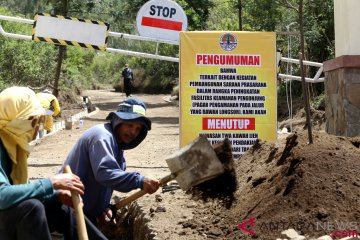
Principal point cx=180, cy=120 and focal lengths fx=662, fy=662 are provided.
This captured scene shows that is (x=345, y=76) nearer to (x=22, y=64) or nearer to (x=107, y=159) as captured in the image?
(x=107, y=159)

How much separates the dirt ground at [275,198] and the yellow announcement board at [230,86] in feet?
4.95

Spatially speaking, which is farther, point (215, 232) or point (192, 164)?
point (215, 232)

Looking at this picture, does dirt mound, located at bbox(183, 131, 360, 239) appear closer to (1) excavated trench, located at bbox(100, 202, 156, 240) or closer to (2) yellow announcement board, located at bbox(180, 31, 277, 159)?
(1) excavated trench, located at bbox(100, 202, 156, 240)

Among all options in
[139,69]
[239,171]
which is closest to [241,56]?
[239,171]

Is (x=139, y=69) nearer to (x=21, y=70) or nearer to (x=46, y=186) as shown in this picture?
(x=21, y=70)

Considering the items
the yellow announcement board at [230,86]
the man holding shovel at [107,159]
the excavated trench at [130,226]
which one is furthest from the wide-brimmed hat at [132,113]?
the yellow announcement board at [230,86]

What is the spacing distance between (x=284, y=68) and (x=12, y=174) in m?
19.0

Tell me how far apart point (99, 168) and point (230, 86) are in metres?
5.77

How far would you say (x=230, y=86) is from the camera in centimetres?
995

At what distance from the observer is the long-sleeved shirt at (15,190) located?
3570mm

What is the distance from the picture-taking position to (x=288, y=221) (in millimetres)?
5184

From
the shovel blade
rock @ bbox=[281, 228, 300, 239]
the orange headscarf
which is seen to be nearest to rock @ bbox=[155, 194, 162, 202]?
the shovel blade

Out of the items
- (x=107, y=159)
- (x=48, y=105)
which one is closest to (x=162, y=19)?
(x=48, y=105)

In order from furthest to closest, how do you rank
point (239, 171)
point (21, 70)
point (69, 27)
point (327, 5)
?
point (21, 70), point (327, 5), point (69, 27), point (239, 171)
